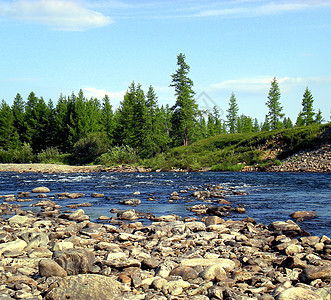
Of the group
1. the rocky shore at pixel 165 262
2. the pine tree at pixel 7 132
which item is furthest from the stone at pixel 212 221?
the pine tree at pixel 7 132

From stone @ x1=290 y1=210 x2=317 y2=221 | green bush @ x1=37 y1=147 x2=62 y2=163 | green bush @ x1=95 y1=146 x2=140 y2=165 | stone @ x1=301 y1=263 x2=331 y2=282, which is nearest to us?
stone @ x1=301 y1=263 x2=331 y2=282

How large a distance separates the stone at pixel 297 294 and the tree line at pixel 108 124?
5116 cm

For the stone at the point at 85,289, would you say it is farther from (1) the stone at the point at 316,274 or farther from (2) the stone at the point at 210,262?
(1) the stone at the point at 316,274

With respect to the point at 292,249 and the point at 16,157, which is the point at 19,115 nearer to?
the point at 16,157

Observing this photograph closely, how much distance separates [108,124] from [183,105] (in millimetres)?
18785

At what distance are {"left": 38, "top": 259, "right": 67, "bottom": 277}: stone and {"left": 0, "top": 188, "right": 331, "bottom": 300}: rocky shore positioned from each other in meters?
0.02

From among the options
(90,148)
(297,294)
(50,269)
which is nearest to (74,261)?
(50,269)

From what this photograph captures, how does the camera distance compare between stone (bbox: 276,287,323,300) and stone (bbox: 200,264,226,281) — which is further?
stone (bbox: 200,264,226,281)

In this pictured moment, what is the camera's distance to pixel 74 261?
752cm

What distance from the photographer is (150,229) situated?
1093 cm

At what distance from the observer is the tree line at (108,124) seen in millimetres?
62000

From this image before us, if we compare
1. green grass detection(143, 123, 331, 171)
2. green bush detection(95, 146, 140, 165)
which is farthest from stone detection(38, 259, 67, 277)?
green bush detection(95, 146, 140, 165)

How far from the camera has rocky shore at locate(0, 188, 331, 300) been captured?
638 centimetres

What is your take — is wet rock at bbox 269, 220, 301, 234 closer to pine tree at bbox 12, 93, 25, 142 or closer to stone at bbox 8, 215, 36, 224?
stone at bbox 8, 215, 36, 224
